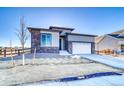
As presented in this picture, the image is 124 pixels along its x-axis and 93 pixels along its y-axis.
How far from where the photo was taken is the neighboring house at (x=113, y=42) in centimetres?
596

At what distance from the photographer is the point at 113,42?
6.38 m

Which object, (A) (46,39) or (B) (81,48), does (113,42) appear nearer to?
(B) (81,48)

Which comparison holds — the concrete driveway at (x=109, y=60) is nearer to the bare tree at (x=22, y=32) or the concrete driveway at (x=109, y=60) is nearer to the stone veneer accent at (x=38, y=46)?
the stone veneer accent at (x=38, y=46)

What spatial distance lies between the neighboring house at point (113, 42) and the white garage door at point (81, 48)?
935 millimetres

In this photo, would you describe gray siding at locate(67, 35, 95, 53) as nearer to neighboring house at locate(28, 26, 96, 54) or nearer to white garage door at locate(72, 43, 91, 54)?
neighboring house at locate(28, 26, 96, 54)

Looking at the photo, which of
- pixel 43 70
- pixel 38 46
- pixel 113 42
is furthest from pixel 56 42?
pixel 43 70

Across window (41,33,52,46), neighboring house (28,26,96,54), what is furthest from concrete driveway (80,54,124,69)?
window (41,33,52,46)

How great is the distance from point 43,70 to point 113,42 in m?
3.11

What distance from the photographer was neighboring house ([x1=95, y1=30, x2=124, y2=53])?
5.96m

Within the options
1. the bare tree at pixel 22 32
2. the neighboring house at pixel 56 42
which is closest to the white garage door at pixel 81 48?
the neighboring house at pixel 56 42

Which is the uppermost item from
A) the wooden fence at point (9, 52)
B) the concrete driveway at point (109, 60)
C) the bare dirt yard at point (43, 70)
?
the wooden fence at point (9, 52)

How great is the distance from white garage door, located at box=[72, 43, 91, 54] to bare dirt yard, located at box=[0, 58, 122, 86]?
1.16 m
